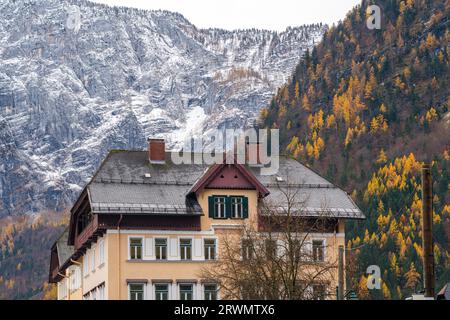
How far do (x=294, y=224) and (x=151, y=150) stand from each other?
101 feet

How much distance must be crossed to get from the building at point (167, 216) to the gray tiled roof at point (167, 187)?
0.07m

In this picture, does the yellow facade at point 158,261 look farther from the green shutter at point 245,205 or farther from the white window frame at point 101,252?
the green shutter at point 245,205

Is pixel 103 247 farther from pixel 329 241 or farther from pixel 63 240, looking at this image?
pixel 63 240

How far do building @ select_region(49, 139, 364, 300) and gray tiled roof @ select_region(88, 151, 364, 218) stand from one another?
7 centimetres

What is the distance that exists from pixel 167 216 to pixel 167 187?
3265 mm

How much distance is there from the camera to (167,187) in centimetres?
9425

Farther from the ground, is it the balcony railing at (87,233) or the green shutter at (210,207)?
the green shutter at (210,207)

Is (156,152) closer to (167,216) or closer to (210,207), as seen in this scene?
(210,207)

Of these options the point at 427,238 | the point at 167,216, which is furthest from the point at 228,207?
the point at 427,238

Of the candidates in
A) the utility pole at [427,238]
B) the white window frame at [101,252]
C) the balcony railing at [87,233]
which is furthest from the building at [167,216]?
the utility pole at [427,238]

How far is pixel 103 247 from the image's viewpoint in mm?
90562

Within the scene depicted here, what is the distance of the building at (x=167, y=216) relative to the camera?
89000mm

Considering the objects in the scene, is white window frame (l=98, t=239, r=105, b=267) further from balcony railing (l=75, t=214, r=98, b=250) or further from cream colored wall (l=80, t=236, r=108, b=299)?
balcony railing (l=75, t=214, r=98, b=250)

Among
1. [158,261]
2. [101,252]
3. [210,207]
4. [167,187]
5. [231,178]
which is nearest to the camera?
[158,261]
